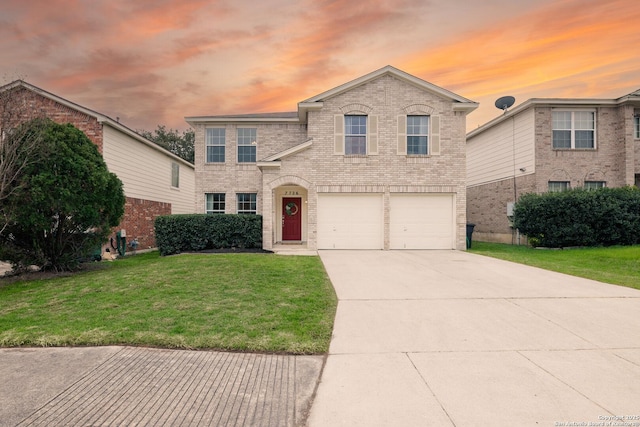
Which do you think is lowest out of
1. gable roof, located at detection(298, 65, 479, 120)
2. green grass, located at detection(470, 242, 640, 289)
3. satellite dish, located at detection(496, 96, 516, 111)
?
green grass, located at detection(470, 242, 640, 289)

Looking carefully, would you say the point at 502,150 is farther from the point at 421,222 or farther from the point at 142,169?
the point at 142,169

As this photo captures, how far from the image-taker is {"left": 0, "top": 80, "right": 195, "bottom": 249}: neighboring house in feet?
46.3

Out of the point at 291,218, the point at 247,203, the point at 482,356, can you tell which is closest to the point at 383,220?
the point at 291,218

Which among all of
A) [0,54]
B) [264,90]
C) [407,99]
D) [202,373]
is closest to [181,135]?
[264,90]

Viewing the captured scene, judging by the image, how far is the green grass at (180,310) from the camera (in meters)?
4.23

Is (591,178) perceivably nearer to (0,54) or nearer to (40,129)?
(40,129)

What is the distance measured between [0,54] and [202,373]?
14.6m

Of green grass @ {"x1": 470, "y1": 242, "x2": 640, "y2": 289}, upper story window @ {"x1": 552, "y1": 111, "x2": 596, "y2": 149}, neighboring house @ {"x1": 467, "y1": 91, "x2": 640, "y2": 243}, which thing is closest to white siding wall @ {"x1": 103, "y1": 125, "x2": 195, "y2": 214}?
green grass @ {"x1": 470, "y1": 242, "x2": 640, "y2": 289}

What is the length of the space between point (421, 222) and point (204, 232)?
32.0 ft

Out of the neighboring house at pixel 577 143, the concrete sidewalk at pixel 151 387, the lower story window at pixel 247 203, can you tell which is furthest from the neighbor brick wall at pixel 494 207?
the concrete sidewalk at pixel 151 387

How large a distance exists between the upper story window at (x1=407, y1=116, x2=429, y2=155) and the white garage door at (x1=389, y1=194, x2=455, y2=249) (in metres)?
2.14

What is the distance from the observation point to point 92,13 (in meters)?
11.4

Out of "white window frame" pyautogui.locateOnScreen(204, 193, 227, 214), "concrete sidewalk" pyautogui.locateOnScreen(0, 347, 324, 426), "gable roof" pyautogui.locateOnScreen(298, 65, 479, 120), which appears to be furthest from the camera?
"white window frame" pyautogui.locateOnScreen(204, 193, 227, 214)

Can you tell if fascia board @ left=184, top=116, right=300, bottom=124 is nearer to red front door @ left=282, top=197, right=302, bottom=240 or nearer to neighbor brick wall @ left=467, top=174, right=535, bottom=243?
red front door @ left=282, top=197, right=302, bottom=240
